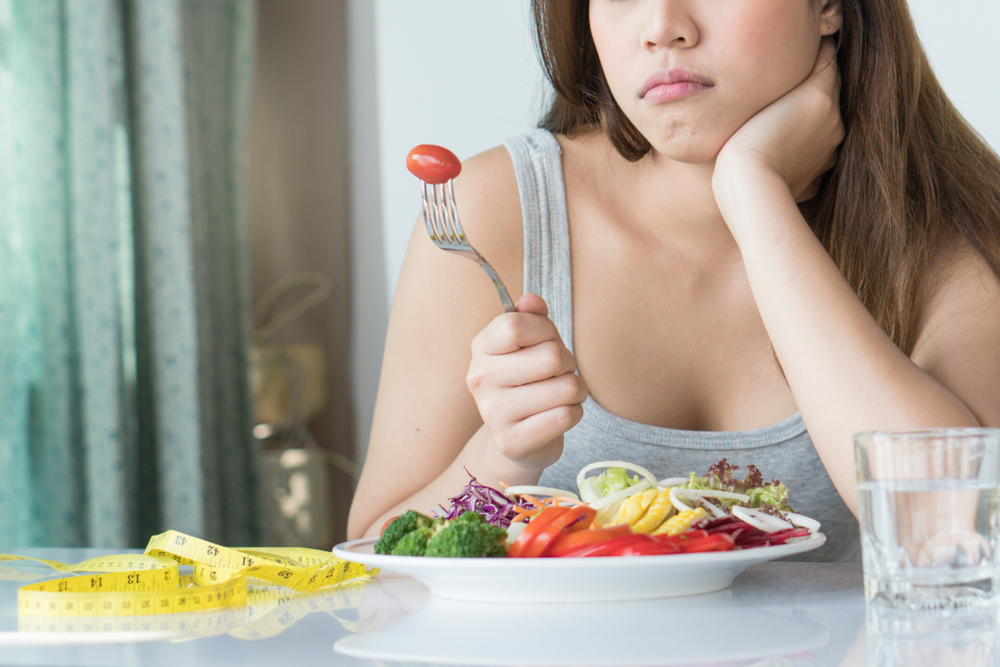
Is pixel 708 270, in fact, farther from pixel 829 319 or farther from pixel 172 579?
pixel 172 579

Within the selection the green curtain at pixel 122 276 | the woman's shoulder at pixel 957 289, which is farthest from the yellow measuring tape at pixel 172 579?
the green curtain at pixel 122 276

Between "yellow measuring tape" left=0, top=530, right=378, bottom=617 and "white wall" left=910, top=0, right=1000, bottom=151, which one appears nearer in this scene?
"yellow measuring tape" left=0, top=530, right=378, bottom=617

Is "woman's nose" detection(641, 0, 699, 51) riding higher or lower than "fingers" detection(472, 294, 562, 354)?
higher

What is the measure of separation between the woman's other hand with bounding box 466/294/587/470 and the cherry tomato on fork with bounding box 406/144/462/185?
16 cm

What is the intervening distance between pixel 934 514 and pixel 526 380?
45 centimetres

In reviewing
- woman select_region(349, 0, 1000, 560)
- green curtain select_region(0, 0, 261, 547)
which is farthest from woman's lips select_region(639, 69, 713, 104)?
green curtain select_region(0, 0, 261, 547)

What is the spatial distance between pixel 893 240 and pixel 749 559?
2.74 ft

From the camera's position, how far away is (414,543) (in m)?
0.76

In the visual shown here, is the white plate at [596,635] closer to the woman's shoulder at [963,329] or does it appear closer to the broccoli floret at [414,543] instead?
the broccoli floret at [414,543]

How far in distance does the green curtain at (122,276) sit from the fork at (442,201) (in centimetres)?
175

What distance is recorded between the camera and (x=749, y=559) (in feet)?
2.34

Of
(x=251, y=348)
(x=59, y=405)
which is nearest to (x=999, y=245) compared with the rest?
(x=59, y=405)

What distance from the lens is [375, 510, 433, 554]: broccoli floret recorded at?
799 millimetres

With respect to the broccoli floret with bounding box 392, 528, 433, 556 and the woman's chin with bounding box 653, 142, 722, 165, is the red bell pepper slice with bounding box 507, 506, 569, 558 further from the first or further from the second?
the woman's chin with bounding box 653, 142, 722, 165
